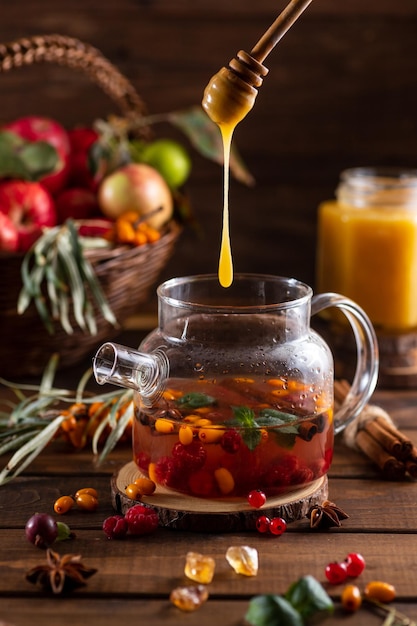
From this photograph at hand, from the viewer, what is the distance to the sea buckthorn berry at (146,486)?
3.57 feet

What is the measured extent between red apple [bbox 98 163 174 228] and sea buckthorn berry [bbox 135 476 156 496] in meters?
0.68

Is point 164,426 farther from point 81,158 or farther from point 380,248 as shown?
point 81,158

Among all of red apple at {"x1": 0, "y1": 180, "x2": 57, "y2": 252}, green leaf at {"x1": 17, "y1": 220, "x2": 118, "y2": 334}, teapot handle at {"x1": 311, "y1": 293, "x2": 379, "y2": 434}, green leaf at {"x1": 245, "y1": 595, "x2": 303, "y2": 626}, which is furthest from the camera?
red apple at {"x1": 0, "y1": 180, "x2": 57, "y2": 252}

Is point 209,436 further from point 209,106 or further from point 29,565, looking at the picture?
point 209,106

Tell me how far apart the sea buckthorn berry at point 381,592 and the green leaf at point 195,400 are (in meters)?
0.29

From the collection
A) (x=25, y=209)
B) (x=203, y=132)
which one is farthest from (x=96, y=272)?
(x=203, y=132)

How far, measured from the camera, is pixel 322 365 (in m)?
1.13

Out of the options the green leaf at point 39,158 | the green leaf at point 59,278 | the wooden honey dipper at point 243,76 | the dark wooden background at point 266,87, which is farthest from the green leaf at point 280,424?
the dark wooden background at point 266,87

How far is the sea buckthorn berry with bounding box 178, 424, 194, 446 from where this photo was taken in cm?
104

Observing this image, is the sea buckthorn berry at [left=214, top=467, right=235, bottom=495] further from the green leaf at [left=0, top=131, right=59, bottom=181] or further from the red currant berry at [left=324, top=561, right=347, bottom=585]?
the green leaf at [left=0, top=131, right=59, bottom=181]

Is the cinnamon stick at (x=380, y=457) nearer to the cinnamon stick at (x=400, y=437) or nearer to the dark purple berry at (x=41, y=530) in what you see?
the cinnamon stick at (x=400, y=437)

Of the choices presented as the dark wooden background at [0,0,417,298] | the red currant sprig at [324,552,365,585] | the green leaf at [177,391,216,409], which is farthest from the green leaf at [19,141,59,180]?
the red currant sprig at [324,552,365,585]

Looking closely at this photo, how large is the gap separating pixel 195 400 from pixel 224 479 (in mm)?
100

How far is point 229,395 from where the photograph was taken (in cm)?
107
